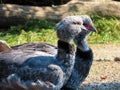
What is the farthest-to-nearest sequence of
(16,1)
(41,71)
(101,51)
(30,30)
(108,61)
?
(16,1)
(30,30)
(101,51)
(108,61)
(41,71)

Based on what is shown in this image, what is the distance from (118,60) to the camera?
8523 millimetres

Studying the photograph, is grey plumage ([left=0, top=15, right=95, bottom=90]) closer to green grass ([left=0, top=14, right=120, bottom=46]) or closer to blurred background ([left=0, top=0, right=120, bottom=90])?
blurred background ([left=0, top=0, right=120, bottom=90])

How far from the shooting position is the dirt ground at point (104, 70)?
690 centimetres

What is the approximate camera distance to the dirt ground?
22.6 feet

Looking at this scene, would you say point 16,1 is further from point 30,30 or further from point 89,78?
point 89,78

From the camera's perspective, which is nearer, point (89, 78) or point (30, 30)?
point (89, 78)

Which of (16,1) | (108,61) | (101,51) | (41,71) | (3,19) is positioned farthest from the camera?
(16,1)

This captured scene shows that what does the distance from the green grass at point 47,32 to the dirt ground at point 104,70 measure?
0.75 metres

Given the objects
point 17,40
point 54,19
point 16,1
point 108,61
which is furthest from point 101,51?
point 16,1

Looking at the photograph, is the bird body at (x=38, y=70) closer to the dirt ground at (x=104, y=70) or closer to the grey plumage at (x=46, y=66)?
the grey plumage at (x=46, y=66)

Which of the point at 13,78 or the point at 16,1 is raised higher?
the point at 13,78

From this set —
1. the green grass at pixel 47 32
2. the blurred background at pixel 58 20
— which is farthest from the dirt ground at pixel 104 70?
the green grass at pixel 47 32

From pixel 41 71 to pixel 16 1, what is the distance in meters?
9.00

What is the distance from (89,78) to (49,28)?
→ 4008mm
